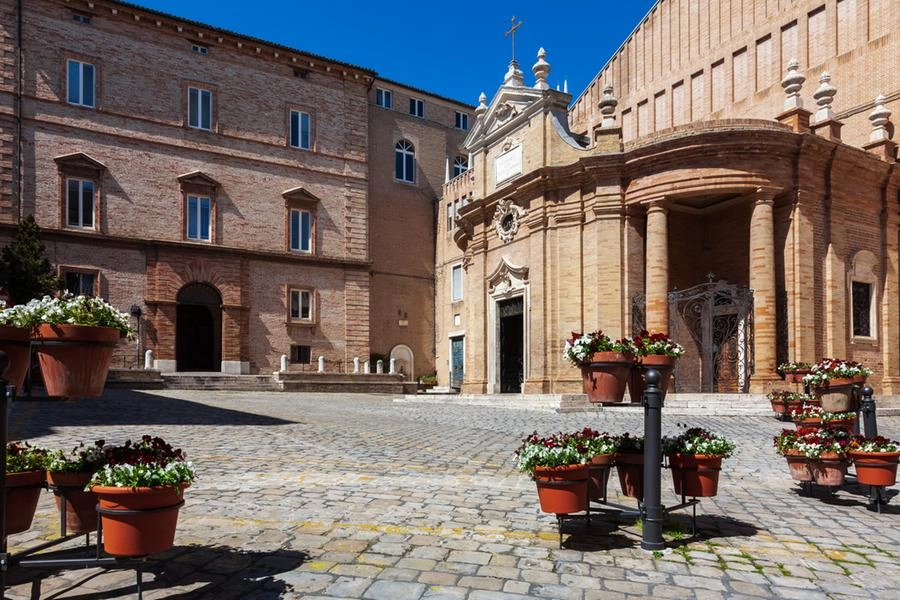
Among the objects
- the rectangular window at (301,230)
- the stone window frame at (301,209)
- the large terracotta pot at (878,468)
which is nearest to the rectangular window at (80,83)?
the stone window frame at (301,209)

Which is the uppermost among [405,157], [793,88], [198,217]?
[405,157]

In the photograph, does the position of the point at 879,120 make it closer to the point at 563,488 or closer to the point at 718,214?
the point at 718,214

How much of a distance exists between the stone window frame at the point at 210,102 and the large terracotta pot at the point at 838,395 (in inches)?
1233

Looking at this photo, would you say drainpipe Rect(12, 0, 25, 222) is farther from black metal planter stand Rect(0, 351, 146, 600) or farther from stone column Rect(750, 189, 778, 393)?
stone column Rect(750, 189, 778, 393)

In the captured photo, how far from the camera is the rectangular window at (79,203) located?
30.6 metres

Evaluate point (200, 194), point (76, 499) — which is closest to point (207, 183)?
point (200, 194)

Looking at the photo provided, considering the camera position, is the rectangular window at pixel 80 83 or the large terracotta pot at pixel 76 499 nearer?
the large terracotta pot at pixel 76 499

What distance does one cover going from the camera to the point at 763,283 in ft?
68.1

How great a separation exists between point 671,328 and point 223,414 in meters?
14.7

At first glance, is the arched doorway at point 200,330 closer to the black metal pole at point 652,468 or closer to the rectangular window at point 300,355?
the rectangular window at point 300,355

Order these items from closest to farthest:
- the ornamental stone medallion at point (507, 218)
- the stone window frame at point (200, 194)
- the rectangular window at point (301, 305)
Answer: the ornamental stone medallion at point (507, 218), the stone window frame at point (200, 194), the rectangular window at point (301, 305)

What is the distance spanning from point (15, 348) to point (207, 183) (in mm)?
31781

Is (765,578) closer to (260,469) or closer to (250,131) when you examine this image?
(260,469)

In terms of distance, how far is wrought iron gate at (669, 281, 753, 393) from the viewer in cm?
2220
